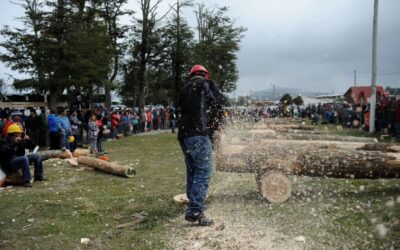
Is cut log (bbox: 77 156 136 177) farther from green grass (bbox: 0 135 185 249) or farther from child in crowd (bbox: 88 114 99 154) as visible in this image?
child in crowd (bbox: 88 114 99 154)

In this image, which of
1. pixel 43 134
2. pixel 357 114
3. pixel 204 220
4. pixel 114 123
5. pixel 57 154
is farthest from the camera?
pixel 357 114

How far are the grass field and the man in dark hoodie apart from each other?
0.44 meters

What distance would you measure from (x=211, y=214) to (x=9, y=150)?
4.98 meters

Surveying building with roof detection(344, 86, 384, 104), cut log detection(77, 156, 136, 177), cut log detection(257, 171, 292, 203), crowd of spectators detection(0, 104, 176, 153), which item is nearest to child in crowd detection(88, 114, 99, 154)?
crowd of spectators detection(0, 104, 176, 153)

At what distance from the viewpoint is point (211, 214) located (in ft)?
18.8

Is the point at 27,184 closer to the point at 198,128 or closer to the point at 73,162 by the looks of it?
the point at 73,162

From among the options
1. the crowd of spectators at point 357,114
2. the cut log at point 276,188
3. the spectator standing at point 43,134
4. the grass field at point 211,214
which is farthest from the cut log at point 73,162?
the cut log at point 276,188

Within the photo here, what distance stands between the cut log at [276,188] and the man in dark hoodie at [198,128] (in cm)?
126

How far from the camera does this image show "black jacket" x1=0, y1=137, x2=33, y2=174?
27.7 feet

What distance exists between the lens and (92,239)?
5.16m

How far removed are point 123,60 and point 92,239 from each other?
30.0 meters

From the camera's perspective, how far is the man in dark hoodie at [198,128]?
5.41 meters

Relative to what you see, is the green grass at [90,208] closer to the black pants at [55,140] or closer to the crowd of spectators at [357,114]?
the black pants at [55,140]

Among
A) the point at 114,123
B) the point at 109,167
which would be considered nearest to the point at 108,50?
the point at 114,123
